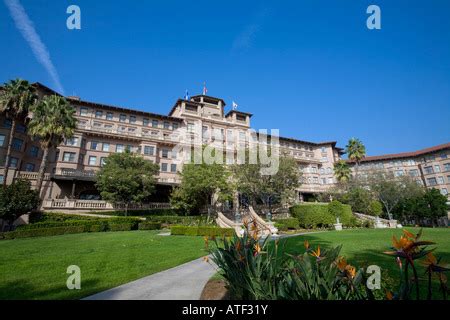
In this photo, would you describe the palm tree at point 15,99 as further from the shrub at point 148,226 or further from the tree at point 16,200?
the shrub at point 148,226

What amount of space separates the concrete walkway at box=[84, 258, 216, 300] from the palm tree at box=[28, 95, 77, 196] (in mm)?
27957

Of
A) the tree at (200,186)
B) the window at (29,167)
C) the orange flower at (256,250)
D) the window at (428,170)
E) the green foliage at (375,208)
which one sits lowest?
the orange flower at (256,250)

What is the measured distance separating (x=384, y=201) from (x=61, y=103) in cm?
5523

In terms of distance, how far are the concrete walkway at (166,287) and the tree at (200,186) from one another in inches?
835

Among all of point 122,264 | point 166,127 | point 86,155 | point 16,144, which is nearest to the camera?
point 122,264

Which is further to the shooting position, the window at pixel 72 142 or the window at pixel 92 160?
the window at pixel 92 160

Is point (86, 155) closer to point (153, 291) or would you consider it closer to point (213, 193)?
point (213, 193)

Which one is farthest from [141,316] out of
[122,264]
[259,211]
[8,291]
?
[259,211]

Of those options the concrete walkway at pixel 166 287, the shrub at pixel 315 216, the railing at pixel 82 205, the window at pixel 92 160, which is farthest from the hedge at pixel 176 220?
the concrete walkway at pixel 166 287

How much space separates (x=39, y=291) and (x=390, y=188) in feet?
168

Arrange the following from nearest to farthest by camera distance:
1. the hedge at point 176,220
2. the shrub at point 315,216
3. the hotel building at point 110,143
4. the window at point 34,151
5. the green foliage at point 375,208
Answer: the hedge at point 176,220, the shrub at point 315,216, the hotel building at point 110,143, the green foliage at point 375,208, the window at point 34,151

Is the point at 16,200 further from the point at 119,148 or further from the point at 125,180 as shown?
the point at 119,148

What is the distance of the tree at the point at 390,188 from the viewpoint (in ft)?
140

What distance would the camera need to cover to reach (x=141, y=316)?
285cm
